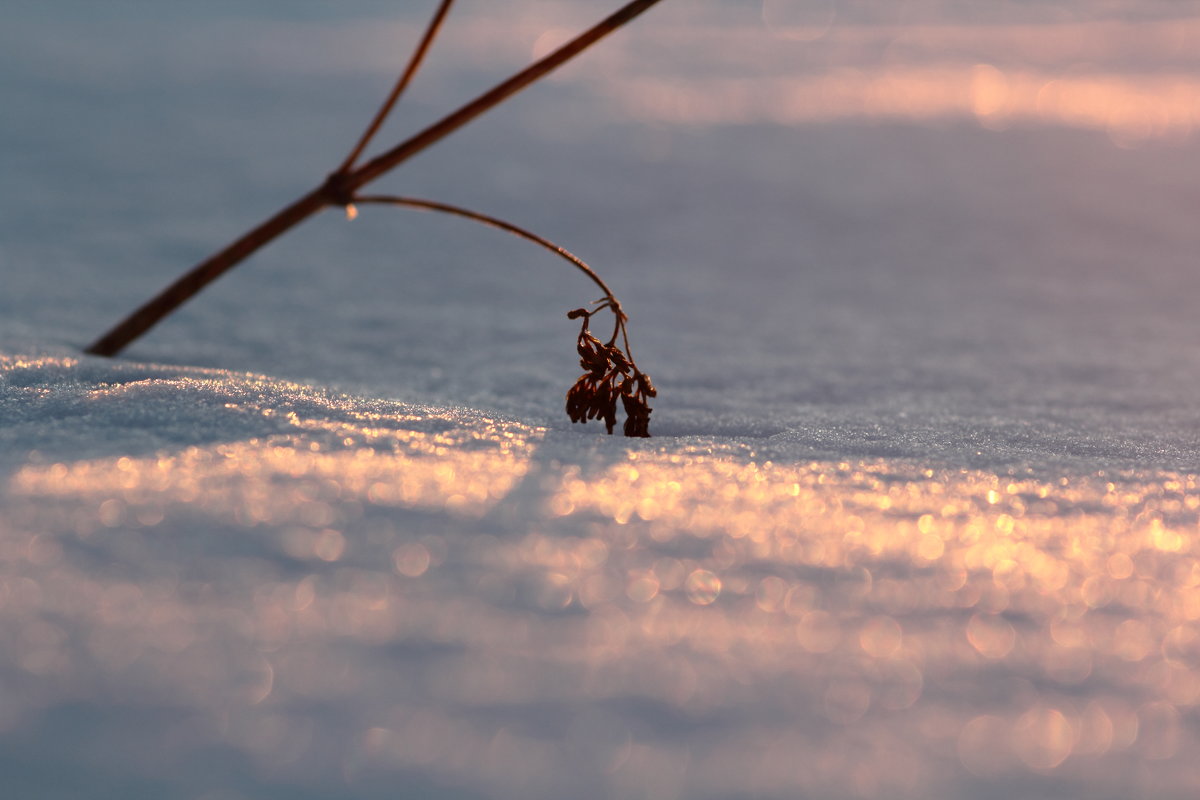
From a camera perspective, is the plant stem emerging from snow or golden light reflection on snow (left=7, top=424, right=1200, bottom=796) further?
the plant stem emerging from snow

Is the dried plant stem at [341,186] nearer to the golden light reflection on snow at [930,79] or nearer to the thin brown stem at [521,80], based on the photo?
the thin brown stem at [521,80]

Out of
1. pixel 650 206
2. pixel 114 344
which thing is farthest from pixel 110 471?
pixel 650 206

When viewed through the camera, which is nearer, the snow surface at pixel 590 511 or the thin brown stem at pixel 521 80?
the snow surface at pixel 590 511

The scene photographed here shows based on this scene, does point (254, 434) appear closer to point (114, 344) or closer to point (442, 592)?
point (442, 592)

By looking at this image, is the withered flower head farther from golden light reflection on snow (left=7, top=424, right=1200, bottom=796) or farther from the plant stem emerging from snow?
golden light reflection on snow (left=7, top=424, right=1200, bottom=796)

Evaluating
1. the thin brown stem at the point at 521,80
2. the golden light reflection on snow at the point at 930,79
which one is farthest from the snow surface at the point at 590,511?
the golden light reflection on snow at the point at 930,79

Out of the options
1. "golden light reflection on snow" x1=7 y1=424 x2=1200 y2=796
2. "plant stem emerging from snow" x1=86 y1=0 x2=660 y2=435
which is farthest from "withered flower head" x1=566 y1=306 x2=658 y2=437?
"golden light reflection on snow" x1=7 y1=424 x2=1200 y2=796
